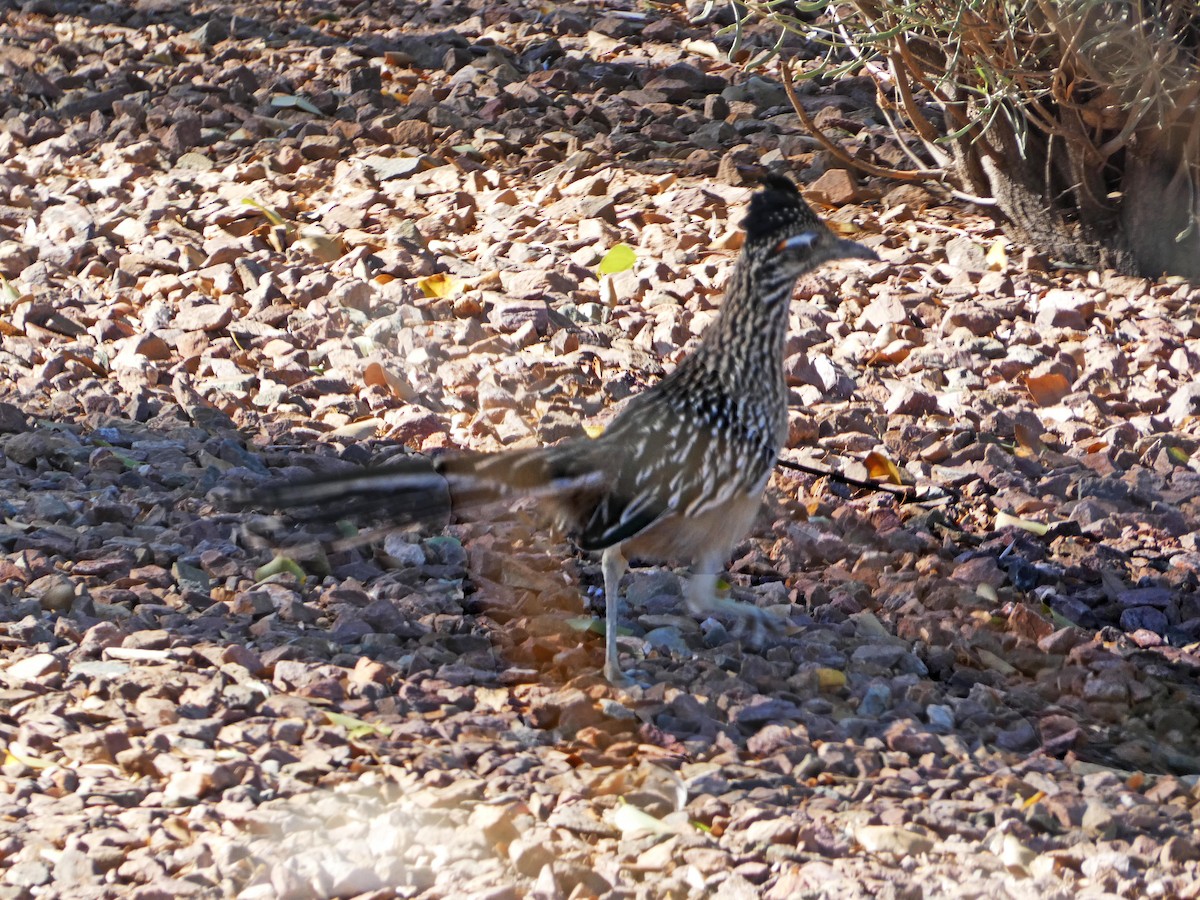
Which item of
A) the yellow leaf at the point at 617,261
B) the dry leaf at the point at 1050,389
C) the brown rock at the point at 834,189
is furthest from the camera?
the brown rock at the point at 834,189

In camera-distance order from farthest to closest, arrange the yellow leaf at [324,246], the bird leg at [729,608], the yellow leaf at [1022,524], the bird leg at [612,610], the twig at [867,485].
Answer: the yellow leaf at [324,246], the twig at [867,485], the yellow leaf at [1022,524], the bird leg at [729,608], the bird leg at [612,610]

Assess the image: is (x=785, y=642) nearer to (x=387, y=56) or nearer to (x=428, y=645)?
(x=428, y=645)

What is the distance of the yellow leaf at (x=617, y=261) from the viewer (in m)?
7.26

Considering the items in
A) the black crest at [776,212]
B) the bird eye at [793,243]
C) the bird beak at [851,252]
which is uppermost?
the black crest at [776,212]

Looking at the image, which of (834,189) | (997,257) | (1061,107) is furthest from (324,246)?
(1061,107)

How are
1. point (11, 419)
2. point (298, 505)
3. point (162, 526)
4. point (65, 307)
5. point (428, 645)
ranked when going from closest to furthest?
point (298, 505), point (428, 645), point (162, 526), point (11, 419), point (65, 307)

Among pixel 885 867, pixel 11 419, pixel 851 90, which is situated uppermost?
pixel 851 90

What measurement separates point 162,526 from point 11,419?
3.32ft

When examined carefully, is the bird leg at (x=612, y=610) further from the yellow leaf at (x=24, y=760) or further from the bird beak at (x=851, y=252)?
the yellow leaf at (x=24, y=760)

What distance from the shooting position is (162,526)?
204 inches

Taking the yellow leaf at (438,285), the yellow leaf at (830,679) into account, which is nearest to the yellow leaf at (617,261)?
the yellow leaf at (438,285)

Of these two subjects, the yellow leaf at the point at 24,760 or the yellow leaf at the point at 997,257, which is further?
the yellow leaf at the point at 997,257

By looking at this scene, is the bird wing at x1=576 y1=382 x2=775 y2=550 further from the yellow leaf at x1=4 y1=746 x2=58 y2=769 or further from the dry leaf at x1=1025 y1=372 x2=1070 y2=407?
the dry leaf at x1=1025 y1=372 x2=1070 y2=407

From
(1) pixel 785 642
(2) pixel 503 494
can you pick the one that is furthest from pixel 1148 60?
(2) pixel 503 494
